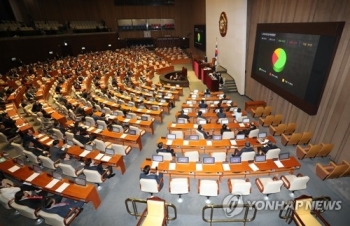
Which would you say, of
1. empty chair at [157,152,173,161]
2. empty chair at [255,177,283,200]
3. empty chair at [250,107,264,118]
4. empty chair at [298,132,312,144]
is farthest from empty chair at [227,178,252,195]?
empty chair at [250,107,264,118]

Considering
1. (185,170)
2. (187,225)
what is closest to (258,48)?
(185,170)

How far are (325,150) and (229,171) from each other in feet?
15.4

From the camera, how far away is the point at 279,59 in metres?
10.8

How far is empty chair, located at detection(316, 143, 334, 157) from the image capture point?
8000 millimetres

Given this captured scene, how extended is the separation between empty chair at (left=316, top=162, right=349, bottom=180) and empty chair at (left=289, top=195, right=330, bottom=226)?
2361 mm

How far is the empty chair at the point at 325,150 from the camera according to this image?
26.2 feet

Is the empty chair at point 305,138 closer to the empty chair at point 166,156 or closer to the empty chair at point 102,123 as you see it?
the empty chair at point 166,156

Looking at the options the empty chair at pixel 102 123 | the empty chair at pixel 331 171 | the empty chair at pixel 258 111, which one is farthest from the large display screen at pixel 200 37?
the empty chair at pixel 331 171

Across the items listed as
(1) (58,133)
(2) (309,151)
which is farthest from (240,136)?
(1) (58,133)

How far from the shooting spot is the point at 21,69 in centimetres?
2138

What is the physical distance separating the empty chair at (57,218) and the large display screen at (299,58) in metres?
10.4

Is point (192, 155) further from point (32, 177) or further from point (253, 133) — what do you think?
point (32, 177)

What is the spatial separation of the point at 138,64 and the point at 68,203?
20.9 meters

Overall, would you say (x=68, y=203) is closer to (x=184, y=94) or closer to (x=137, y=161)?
(x=137, y=161)
